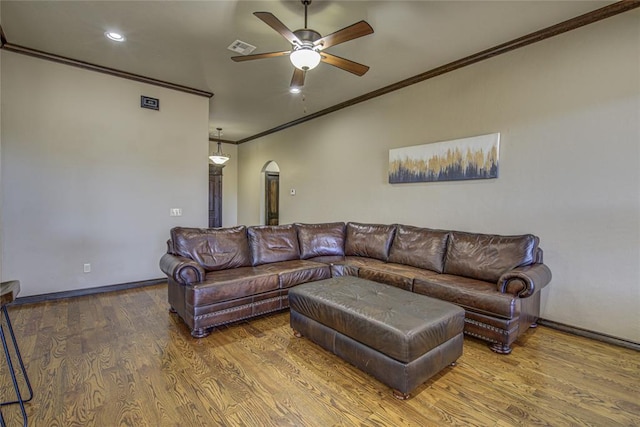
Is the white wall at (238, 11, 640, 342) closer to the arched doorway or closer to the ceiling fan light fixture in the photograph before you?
the ceiling fan light fixture

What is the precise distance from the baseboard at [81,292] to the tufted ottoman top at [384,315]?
276cm

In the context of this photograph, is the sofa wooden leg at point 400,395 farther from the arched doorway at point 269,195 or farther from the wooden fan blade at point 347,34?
the arched doorway at point 269,195

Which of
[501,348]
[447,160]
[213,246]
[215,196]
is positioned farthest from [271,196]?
[501,348]

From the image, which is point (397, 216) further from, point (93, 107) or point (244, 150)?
point (244, 150)

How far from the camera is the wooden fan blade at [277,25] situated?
2.18 m

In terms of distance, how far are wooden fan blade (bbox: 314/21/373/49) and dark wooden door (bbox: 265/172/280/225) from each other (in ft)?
17.6

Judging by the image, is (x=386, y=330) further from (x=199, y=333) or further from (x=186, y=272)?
(x=186, y=272)

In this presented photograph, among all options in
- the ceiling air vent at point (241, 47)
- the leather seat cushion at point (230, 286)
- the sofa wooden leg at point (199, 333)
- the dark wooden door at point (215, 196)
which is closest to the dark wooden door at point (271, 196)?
the dark wooden door at point (215, 196)

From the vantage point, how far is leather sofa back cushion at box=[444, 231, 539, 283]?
2889 mm

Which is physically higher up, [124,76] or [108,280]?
[124,76]

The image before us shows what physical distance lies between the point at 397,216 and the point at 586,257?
7.04ft

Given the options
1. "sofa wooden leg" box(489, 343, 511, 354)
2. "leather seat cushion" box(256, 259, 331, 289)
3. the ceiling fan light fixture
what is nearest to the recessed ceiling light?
the ceiling fan light fixture

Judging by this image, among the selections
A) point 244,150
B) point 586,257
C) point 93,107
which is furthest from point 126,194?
point 586,257

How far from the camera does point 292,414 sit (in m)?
1.75
